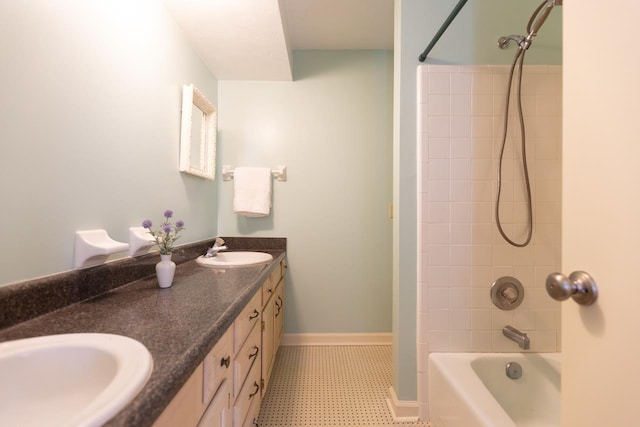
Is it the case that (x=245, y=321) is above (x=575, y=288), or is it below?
below

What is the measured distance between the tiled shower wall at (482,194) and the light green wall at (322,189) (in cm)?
76

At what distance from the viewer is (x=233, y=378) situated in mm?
765

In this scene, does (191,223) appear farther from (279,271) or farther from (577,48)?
(577,48)

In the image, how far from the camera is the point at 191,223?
5.16ft

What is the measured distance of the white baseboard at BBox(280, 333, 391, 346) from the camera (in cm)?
198

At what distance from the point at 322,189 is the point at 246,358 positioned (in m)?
1.36

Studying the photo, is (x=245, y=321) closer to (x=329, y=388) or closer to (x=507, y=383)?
(x=329, y=388)

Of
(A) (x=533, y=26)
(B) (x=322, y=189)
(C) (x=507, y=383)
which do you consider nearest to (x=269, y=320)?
(B) (x=322, y=189)

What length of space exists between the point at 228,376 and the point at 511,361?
1.34m

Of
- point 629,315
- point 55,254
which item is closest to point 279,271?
point 55,254

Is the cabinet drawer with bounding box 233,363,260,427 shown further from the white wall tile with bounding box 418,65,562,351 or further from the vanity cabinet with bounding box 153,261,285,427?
the white wall tile with bounding box 418,65,562,351

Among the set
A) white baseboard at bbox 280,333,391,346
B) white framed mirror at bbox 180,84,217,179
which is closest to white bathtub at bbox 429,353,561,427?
white baseboard at bbox 280,333,391,346

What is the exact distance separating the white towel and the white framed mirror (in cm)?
21

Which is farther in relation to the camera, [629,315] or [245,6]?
[245,6]
